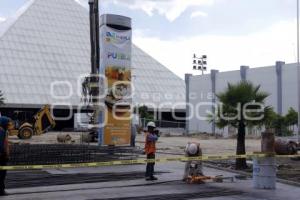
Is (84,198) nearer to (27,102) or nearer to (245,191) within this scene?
(245,191)

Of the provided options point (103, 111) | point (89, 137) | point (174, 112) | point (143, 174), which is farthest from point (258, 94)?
point (174, 112)

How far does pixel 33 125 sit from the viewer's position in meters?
47.3

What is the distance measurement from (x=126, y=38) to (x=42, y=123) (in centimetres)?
2421

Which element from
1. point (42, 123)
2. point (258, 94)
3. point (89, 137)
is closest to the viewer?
point (258, 94)

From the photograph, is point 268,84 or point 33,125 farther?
point 268,84

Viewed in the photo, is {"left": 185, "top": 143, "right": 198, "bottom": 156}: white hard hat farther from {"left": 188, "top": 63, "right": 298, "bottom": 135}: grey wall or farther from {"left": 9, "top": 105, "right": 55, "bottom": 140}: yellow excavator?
{"left": 188, "top": 63, "right": 298, "bottom": 135}: grey wall

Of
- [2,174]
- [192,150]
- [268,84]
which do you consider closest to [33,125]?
[268,84]

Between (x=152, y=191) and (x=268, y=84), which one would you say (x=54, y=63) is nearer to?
(x=268, y=84)

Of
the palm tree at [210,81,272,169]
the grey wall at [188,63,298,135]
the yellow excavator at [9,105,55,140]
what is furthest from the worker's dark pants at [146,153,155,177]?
the grey wall at [188,63,298,135]

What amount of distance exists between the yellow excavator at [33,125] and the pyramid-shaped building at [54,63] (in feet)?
102

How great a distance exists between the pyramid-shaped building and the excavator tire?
3283cm

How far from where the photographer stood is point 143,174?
57.8 feet

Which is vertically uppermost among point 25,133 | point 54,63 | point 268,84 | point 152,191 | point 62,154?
point 54,63

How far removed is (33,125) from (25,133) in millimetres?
1801
